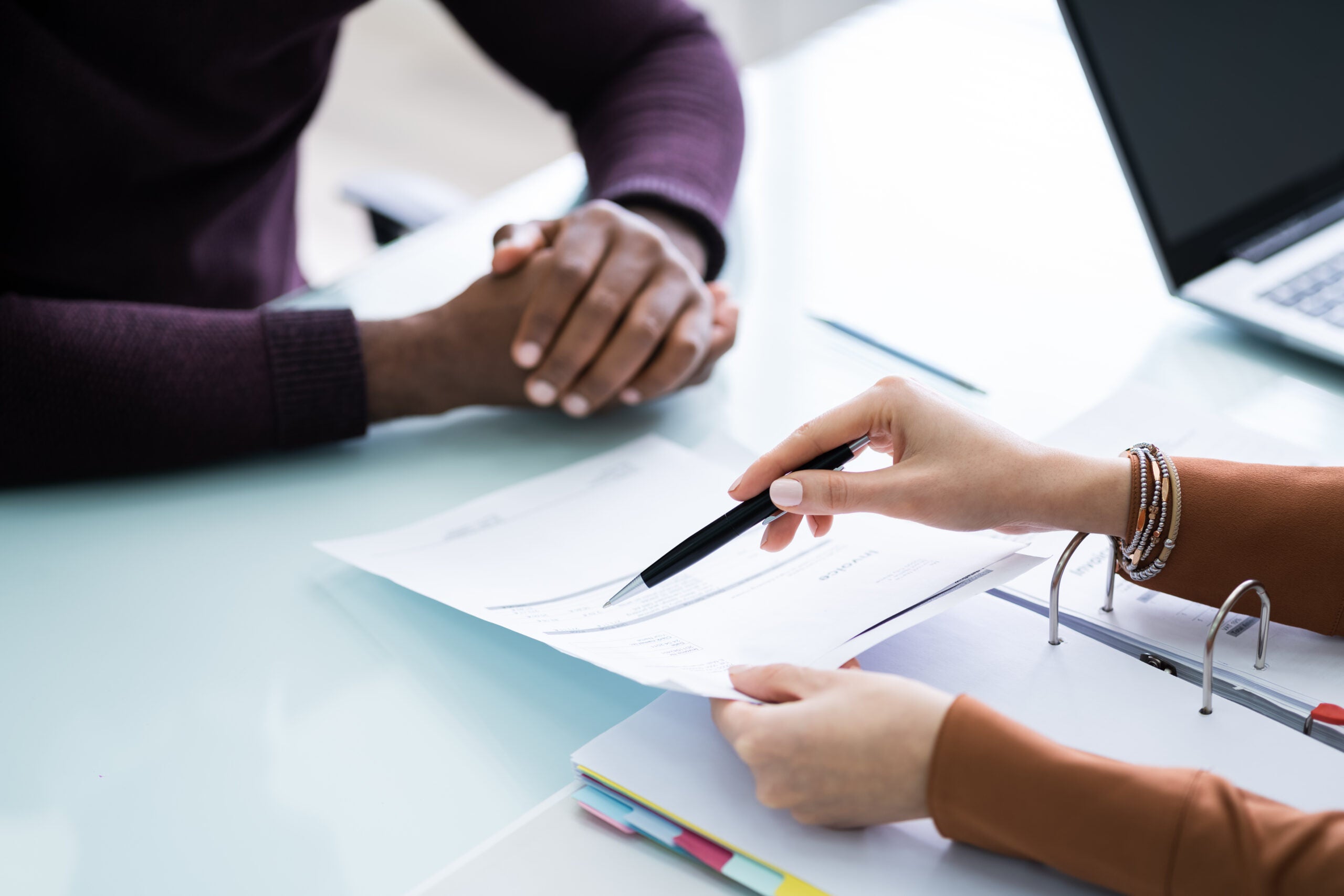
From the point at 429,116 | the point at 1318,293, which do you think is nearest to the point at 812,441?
the point at 1318,293

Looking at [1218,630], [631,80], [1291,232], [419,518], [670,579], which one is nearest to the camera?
[1218,630]

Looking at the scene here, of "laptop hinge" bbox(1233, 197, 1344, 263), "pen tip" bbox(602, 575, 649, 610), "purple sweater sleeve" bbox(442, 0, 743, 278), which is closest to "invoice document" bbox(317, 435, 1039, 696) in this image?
"pen tip" bbox(602, 575, 649, 610)

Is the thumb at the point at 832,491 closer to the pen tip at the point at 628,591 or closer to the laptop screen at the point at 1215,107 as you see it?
the pen tip at the point at 628,591

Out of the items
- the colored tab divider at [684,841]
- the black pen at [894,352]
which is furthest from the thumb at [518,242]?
the colored tab divider at [684,841]

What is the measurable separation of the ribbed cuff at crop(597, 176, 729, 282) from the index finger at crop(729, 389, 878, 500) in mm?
457

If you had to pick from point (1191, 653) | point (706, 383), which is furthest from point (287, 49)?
point (1191, 653)

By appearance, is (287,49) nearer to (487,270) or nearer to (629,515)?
(487,270)

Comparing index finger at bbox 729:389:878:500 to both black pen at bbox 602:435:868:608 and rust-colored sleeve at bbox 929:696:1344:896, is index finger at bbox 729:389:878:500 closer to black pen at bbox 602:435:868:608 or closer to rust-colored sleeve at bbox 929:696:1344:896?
black pen at bbox 602:435:868:608

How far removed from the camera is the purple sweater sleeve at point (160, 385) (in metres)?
0.79

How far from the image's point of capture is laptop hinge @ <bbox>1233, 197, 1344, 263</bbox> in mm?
997

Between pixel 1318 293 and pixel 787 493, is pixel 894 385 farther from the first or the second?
pixel 1318 293

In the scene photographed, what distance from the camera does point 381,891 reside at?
49 cm

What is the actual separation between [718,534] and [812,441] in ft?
0.26

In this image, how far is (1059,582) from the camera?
0.61 meters
